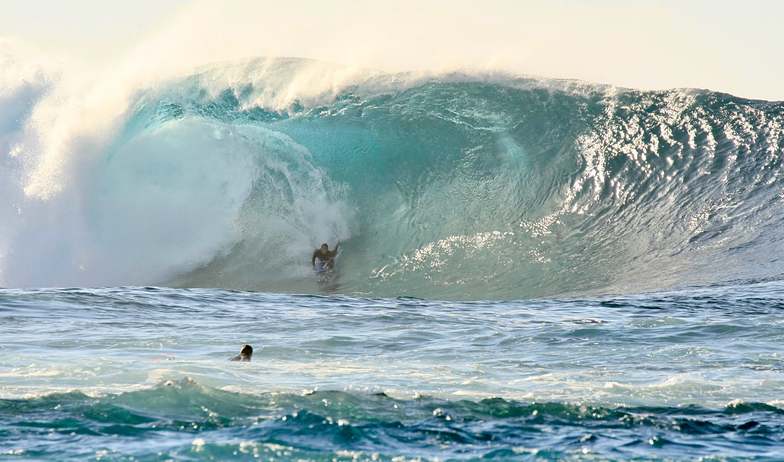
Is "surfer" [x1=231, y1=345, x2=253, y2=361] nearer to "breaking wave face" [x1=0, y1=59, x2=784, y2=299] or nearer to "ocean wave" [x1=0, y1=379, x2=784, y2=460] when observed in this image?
"ocean wave" [x1=0, y1=379, x2=784, y2=460]

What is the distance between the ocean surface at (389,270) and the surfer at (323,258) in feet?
0.68

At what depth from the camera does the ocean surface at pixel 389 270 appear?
1000 cm

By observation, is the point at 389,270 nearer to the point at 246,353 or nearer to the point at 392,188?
the point at 392,188

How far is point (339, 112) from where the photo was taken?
27.4 m

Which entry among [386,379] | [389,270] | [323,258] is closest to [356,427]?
[386,379]

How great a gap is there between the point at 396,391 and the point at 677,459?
3075mm

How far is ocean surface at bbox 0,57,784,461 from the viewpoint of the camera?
32.8 feet

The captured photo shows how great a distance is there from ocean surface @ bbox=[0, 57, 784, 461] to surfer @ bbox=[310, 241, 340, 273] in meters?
0.21

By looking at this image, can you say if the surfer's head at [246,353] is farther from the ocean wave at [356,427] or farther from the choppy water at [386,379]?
the ocean wave at [356,427]

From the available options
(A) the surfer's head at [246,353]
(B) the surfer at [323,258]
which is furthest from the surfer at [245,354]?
(B) the surfer at [323,258]

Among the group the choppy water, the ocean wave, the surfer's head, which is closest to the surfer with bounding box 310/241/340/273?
the choppy water

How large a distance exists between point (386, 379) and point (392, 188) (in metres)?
13.5

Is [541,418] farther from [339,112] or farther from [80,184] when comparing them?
[339,112]

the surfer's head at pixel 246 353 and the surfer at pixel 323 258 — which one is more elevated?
the surfer at pixel 323 258
